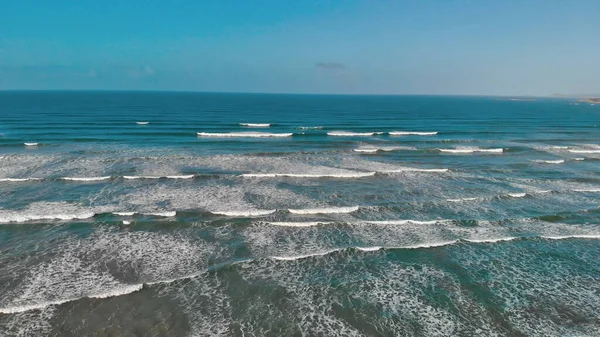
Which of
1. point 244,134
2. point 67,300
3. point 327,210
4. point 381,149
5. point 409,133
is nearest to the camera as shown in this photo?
point 67,300

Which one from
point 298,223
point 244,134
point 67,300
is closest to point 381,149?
point 244,134

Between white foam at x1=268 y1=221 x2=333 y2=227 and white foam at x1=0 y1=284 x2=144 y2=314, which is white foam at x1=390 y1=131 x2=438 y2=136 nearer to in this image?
white foam at x1=268 y1=221 x2=333 y2=227

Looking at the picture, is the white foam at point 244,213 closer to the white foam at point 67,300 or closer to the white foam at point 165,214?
the white foam at point 165,214

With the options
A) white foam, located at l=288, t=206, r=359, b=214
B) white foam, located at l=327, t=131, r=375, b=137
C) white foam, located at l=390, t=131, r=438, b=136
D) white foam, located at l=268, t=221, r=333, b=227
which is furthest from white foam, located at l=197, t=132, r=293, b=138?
white foam, located at l=268, t=221, r=333, b=227

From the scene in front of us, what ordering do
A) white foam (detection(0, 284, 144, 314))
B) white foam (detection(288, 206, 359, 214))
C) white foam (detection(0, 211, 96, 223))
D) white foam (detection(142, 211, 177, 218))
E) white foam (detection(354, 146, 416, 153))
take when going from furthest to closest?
white foam (detection(354, 146, 416, 153)) < white foam (detection(288, 206, 359, 214)) < white foam (detection(142, 211, 177, 218)) < white foam (detection(0, 211, 96, 223)) < white foam (detection(0, 284, 144, 314))

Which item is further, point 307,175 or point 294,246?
point 307,175

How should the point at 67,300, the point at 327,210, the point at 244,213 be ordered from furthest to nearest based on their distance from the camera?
the point at 327,210 → the point at 244,213 → the point at 67,300

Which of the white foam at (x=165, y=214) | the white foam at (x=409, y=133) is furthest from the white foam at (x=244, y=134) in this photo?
the white foam at (x=165, y=214)

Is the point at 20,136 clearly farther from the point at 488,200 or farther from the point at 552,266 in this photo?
the point at 552,266

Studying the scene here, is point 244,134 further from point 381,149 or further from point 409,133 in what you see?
point 409,133

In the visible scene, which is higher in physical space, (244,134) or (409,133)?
(409,133)

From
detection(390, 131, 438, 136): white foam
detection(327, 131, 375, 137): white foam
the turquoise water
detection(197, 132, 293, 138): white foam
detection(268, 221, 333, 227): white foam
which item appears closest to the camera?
the turquoise water
